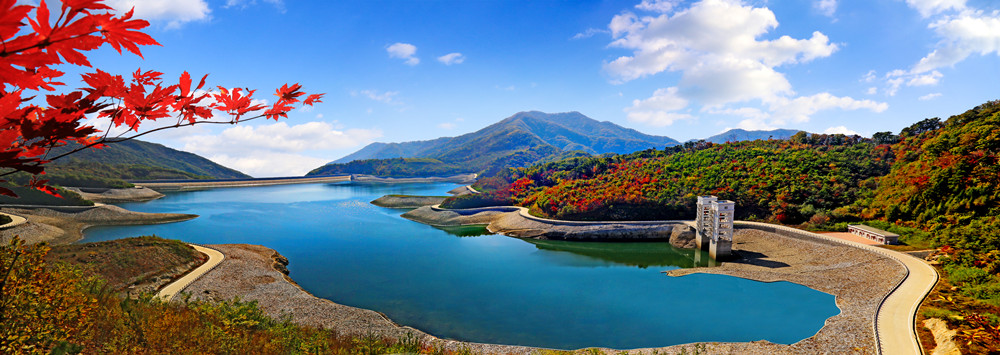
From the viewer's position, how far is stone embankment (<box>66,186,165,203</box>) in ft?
204

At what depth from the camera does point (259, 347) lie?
31.3ft

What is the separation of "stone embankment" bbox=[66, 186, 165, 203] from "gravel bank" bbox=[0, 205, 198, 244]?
1923 cm

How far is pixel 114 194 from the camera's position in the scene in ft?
218

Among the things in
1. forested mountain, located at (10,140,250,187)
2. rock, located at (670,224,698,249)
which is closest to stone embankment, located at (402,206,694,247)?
rock, located at (670,224,698,249)

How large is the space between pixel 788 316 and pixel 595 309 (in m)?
9.02

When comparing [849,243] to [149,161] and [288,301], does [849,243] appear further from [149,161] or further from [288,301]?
[149,161]

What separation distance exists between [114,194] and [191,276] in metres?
65.8

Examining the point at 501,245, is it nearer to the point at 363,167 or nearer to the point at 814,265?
the point at 814,265

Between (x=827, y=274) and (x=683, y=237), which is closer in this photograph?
(x=827, y=274)

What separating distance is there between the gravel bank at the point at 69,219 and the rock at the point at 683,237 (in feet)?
182

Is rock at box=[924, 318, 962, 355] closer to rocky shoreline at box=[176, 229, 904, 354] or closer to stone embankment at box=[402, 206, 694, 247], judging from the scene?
rocky shoreline at box=[176, 229, 904, 354]

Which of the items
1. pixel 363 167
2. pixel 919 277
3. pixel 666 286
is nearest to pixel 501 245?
pixel 666 286

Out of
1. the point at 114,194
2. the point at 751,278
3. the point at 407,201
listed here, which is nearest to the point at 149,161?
the point at 114,194

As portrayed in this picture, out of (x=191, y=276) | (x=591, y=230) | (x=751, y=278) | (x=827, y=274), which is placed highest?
(x=591, y=230)
